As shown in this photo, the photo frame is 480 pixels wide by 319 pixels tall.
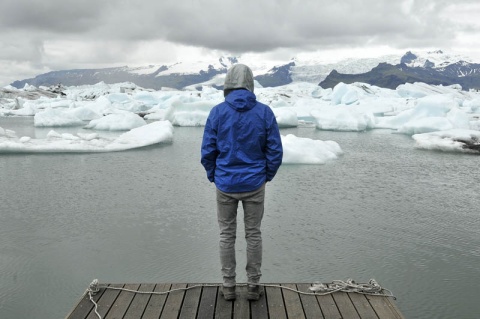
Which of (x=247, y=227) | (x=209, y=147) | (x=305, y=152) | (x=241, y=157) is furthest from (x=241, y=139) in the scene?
(x=305, y=152)

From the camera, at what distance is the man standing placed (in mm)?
2852

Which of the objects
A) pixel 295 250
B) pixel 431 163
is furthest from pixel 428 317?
pixel 431 163

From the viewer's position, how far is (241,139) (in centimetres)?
286

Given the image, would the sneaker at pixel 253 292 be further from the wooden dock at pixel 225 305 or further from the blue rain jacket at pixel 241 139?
the blue rain jacket at pixel 241 139

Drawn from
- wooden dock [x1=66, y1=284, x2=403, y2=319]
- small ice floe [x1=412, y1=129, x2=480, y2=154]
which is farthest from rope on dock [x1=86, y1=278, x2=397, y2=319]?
small ice floe [x1=412, y1=129, x2=480, y2=154]

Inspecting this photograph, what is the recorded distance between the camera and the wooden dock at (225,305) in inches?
111

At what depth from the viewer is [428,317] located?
3756mm

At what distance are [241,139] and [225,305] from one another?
3.47ft

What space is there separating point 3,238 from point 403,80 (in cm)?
15606

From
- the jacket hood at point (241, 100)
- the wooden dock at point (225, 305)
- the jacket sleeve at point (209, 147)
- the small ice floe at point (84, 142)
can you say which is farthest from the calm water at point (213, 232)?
the jacket hood at point (241, 100)

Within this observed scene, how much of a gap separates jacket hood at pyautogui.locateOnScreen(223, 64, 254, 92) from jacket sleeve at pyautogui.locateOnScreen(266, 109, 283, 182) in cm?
24

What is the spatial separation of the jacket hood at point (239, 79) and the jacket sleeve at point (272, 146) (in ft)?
0.77

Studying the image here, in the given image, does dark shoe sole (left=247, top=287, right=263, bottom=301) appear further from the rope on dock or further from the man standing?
the rope on dock

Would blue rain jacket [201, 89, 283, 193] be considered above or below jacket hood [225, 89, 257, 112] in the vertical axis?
below
